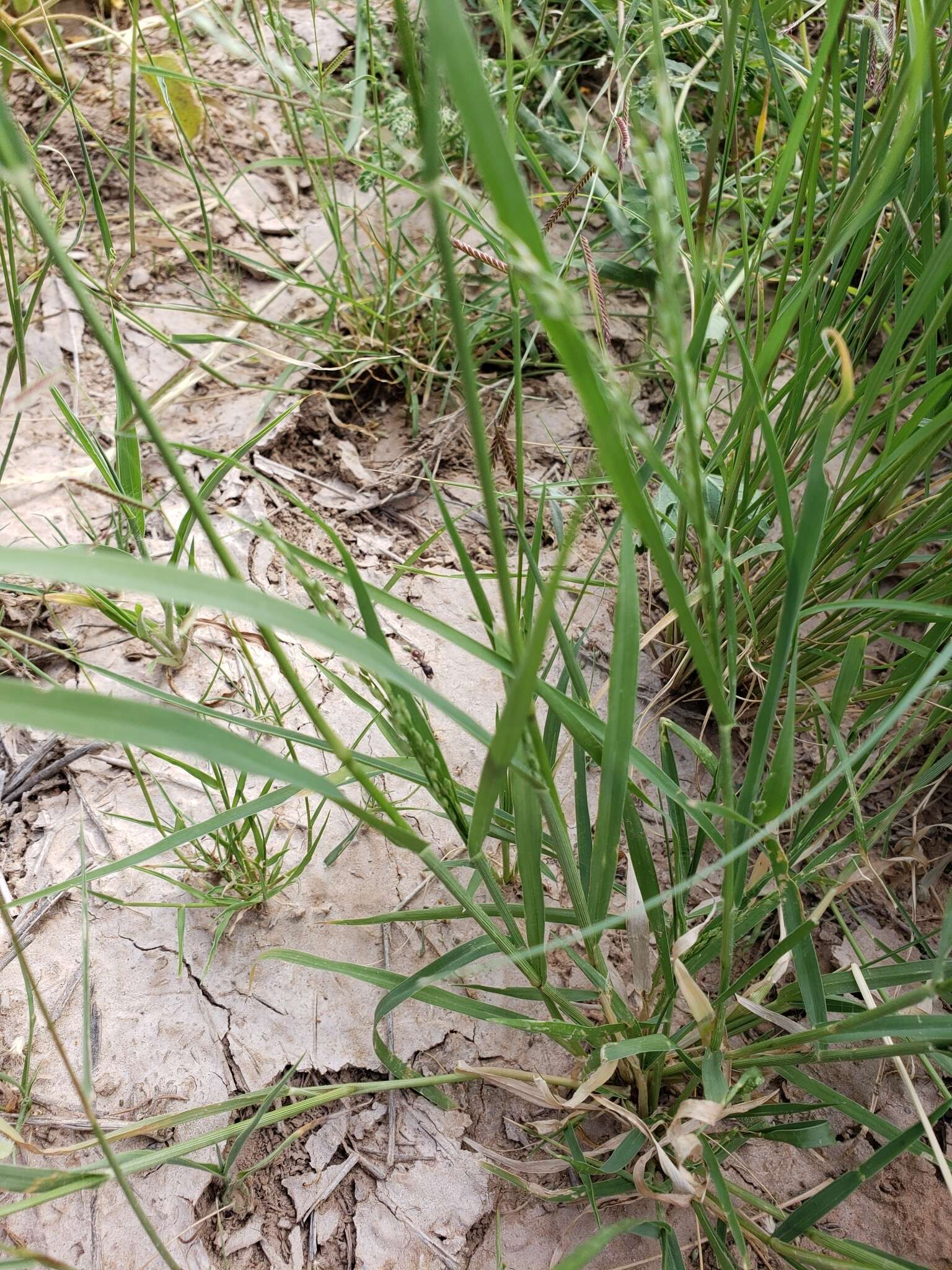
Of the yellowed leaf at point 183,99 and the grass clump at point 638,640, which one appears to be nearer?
the grass clump at point 638,640

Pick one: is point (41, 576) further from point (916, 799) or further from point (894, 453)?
point (916, 799)

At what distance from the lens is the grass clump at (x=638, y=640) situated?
0.41 meters

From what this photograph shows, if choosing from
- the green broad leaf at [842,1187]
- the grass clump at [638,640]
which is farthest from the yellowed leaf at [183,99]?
the green broad leaf at [842,1187]

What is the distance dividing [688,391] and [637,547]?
76cm

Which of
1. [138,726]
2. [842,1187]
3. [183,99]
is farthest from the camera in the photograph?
[183,99]

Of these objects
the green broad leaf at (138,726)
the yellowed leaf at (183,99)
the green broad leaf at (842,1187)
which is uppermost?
the yellowed leaf at (183,99)

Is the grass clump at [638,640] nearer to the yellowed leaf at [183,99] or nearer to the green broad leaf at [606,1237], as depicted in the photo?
the green broad leaf at [606,1237]

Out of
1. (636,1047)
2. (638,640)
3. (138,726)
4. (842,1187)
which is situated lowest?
(842,1187)

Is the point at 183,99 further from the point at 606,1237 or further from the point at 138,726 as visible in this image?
the point at 606,1237

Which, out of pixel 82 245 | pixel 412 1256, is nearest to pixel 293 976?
pixel 412 1256

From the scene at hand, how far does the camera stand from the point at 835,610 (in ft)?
3.21

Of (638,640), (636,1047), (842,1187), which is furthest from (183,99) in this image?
(842,1187)

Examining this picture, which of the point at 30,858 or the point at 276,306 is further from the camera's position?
the point at 276,306

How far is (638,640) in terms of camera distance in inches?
22.7
